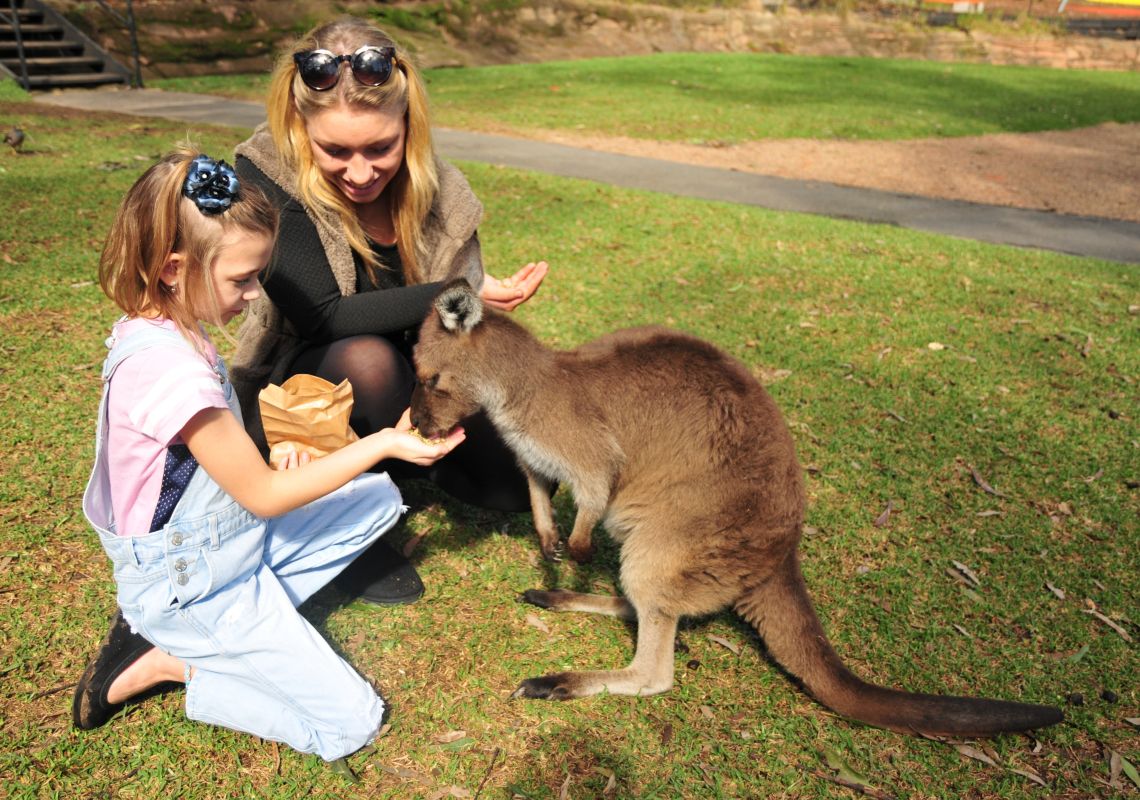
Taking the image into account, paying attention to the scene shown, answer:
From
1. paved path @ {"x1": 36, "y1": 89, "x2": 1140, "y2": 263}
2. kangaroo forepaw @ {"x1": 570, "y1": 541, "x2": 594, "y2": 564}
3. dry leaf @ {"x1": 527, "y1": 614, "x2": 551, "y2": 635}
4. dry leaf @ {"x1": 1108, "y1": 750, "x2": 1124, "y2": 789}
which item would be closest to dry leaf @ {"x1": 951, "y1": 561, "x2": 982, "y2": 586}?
dry leaf @ {"x1": 1108, "y1": 750, "x2": 1124, "y2": 789}

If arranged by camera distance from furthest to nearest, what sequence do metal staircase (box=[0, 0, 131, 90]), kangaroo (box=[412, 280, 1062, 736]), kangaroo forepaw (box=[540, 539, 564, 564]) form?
metal staircase (box=[0, 0, 131, 90]) → kangaroo forepaw (box=[540, 539, 564, 564]) → kangaroo (box=[412, 280, 1062, 736])

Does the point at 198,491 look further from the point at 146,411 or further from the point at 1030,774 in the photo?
the point at 1030,774

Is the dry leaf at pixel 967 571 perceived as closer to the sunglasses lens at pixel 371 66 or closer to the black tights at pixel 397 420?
the black tights at pixel 397 420

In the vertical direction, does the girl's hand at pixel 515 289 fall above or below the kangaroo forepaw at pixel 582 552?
above

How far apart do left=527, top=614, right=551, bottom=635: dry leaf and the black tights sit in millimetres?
483

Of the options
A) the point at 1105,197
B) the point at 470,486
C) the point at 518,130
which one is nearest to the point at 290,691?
the point at 470,486

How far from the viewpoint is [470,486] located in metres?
3.13

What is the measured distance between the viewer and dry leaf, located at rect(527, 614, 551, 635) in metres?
2.72

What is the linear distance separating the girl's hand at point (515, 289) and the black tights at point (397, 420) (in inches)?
14.8

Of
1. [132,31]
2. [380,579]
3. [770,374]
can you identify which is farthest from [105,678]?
[132,31]

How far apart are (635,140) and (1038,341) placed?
6.00 meters

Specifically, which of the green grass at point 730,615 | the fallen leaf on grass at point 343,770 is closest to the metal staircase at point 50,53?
the green grass at point 730,615

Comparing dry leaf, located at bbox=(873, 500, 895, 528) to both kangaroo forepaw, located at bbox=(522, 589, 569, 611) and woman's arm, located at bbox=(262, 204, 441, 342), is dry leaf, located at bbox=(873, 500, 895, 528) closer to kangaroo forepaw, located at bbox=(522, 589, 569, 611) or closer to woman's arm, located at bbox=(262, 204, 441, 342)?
kangaroo forepaw, located at bbox=(522, 589, 569, 611)

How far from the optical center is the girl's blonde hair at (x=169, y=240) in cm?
189
